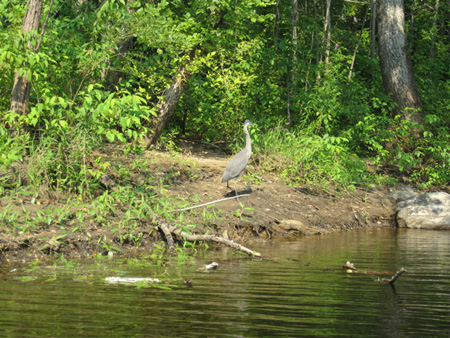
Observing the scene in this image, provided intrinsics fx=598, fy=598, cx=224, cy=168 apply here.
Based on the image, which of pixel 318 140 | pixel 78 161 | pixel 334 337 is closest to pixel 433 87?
pixel 318 140

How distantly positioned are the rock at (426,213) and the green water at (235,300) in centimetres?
473

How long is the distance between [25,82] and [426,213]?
29.2ft

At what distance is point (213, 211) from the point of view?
10.5 meters

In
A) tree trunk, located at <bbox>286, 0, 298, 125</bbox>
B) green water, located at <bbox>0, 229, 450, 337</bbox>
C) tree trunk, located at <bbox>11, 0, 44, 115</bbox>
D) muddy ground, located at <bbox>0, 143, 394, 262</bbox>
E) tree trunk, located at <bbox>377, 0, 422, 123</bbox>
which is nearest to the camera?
green water, located at <bbox>0, 229, 450, 337</bbox>

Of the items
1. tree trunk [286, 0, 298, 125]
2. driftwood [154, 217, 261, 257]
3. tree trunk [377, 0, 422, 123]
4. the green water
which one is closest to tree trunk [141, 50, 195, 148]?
tree trunk [286, 0, 298, 125]

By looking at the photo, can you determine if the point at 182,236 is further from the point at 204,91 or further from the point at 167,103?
the point at 204,91

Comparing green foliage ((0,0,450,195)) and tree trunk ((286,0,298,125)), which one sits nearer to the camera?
green foliage ((0,0,450,195))

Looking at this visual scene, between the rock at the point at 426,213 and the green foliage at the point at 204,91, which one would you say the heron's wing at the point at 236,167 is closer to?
the green foliage at the point at 204,91

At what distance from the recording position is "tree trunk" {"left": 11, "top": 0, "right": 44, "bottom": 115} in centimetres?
1012

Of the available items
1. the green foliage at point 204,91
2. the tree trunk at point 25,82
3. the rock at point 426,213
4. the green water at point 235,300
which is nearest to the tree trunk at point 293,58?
the green foliage at point 204,91

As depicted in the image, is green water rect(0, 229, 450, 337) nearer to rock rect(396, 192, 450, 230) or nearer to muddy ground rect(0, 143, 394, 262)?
muddy ground rect(0, 143, 394, 262)

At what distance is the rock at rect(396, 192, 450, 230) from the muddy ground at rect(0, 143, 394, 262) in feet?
1.41

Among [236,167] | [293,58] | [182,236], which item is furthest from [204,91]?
[182,236]

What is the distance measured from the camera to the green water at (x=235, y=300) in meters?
4.81
